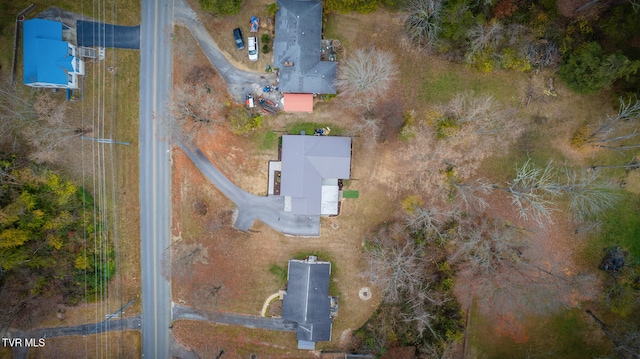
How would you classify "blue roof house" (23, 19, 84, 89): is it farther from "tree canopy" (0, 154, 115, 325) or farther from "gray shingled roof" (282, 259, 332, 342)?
"gray shingled roof" (282, 259, 332, 342)

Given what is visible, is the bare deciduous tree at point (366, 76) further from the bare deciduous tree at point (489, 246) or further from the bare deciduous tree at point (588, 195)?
the bare deciduous tree at point (588, 195)

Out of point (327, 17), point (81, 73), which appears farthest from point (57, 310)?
point (327, 17)

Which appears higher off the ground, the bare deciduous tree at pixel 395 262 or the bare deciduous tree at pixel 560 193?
the bare deciduous tree at pixel 560 193

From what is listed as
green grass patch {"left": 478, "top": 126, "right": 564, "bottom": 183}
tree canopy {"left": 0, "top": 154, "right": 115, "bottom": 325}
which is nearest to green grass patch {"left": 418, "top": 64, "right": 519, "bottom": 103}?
green grass patch {"left": 478, "top": 126, "right": 564, "bottom": 183}

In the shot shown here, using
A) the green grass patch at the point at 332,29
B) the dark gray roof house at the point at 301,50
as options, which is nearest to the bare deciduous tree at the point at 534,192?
the dark gray roof house at the point at 301,50

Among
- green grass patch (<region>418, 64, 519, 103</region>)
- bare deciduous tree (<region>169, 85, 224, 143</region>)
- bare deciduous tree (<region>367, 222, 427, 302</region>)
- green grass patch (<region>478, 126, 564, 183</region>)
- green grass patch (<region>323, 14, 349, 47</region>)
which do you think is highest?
green grass patch (<region>323, 14, 349, 47</region>)
